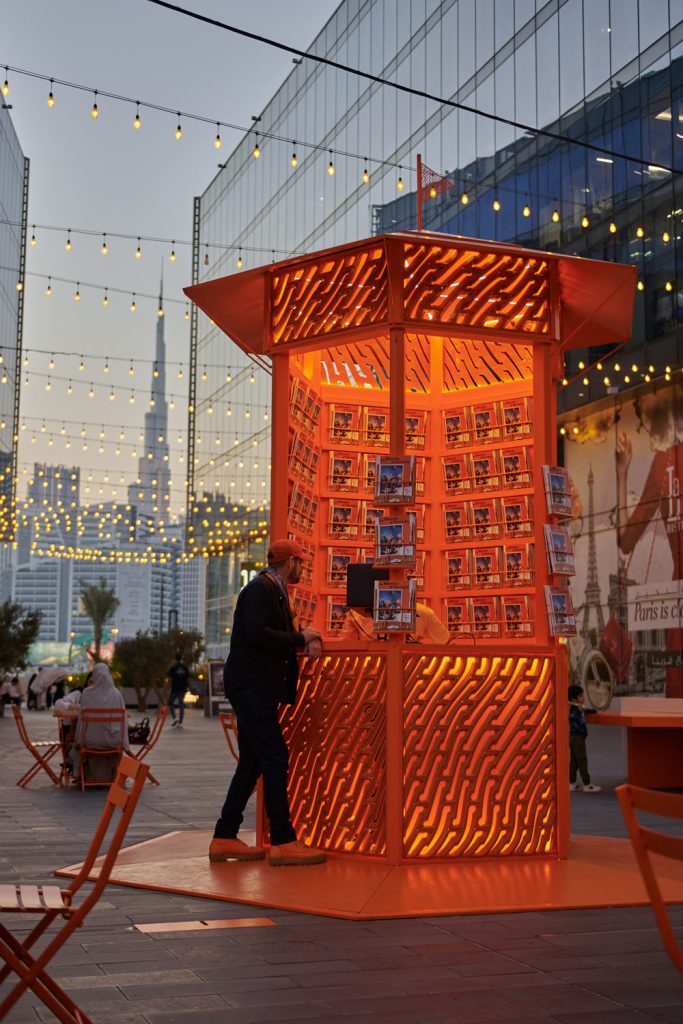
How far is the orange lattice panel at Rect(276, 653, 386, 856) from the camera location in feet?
23.2

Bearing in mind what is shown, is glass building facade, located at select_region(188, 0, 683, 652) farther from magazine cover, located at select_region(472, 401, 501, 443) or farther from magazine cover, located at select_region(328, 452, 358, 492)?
magazine cover, located at select_region(328, 452, 358, 492)

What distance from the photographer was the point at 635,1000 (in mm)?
4055

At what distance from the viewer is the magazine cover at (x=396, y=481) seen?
7.11 meters

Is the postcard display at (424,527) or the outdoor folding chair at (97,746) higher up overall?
the postcard display at (424,527)

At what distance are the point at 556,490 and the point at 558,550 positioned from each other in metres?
0.38

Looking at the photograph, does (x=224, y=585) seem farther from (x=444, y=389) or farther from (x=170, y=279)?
(x=444, y=389)

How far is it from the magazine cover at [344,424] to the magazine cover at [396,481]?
169 cm

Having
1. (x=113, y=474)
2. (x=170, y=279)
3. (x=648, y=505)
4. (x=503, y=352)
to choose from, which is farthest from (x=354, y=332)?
(x=170, y=279)

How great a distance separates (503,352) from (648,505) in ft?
55.8

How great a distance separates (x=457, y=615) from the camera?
9.10 meters

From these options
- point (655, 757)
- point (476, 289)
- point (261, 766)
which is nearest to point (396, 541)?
point (261, 766)

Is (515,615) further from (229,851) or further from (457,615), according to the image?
(229,851)

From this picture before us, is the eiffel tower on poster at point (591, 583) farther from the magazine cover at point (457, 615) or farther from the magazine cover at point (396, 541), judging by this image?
the magazine cover at point (396, 541)

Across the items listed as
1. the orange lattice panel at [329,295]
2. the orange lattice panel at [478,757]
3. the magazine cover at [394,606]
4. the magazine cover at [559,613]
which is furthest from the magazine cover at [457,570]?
the orange lattice panel at [329,295]
